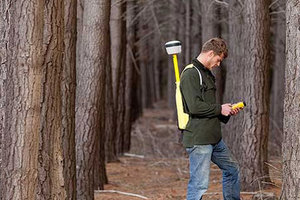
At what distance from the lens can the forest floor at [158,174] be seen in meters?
10.2

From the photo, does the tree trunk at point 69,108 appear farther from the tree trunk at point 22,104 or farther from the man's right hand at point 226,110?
the tree trunk at point 22,104

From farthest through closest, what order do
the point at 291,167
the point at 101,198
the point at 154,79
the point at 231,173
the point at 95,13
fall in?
the point at 154,79 < the point at 101,198 < the point at 95,13 < the point at 231,173 < the point at 291,167

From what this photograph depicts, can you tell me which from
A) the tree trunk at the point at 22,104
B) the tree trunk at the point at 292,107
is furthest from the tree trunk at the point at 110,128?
the tree trunk at the point at 22,104

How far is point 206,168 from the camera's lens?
700cm

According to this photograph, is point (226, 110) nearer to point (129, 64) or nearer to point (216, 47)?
point (216, 47)

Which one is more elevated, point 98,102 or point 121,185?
point 98,102

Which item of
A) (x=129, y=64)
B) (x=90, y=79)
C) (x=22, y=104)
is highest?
(x=129, y=64)

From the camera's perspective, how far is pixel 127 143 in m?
17.5

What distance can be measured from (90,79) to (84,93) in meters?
0.23

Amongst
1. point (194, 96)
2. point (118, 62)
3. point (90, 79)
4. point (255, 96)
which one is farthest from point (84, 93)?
point (118, 62)

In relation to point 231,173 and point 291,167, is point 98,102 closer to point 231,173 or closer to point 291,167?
point 231,173

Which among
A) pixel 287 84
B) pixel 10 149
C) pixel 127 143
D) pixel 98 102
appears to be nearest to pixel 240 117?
pixel 98 102

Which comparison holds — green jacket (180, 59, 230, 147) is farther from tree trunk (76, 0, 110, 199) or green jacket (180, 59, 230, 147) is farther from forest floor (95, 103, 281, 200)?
tree trunk (76, 0, 110, 199)

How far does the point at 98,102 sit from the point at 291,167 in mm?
4062
